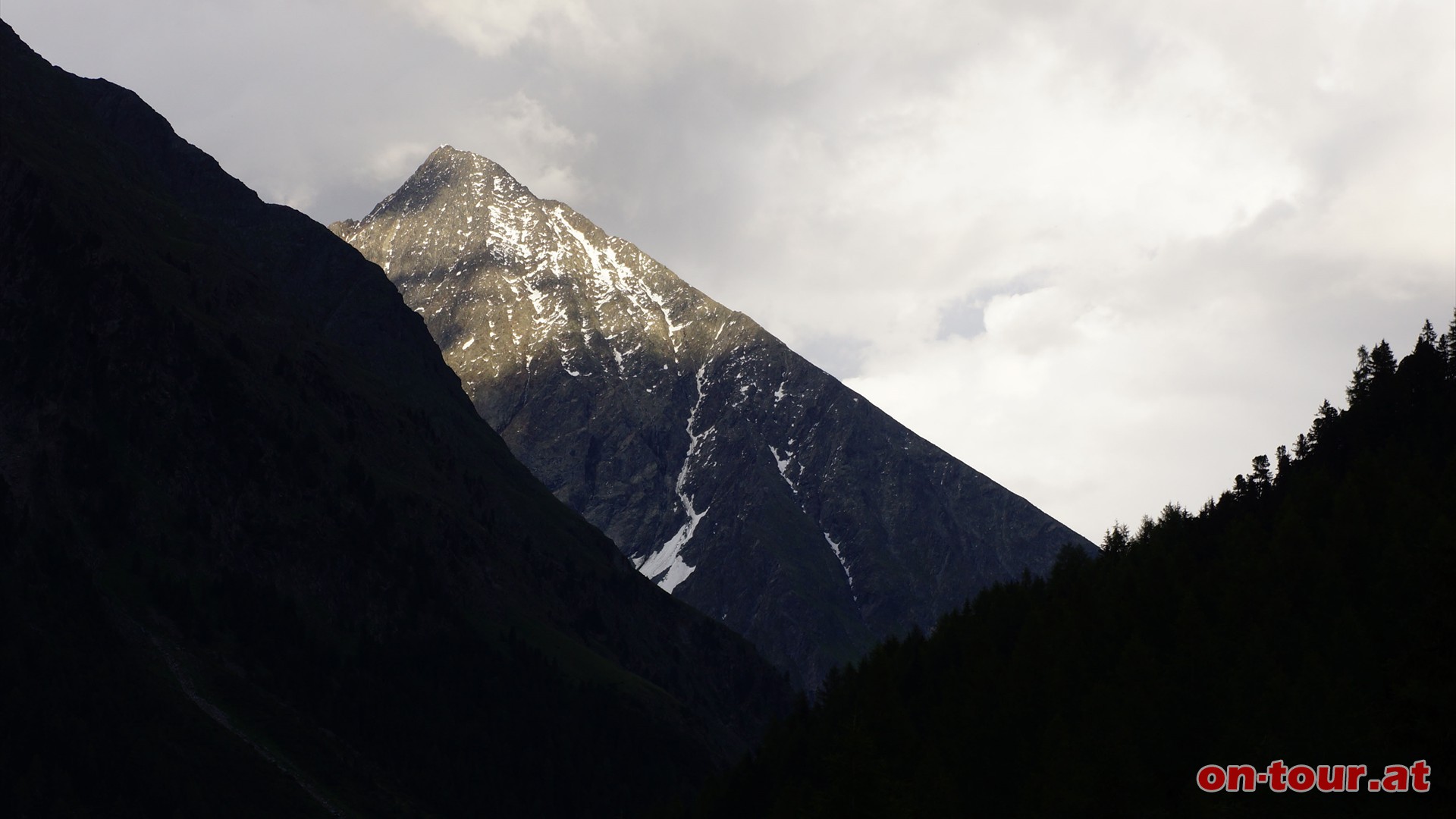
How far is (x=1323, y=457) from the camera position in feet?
536

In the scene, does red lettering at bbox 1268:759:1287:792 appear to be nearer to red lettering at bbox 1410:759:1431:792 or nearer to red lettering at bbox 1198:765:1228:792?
red lettering at bbox 1198:765:1228:792

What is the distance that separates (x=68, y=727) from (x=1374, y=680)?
180 metres

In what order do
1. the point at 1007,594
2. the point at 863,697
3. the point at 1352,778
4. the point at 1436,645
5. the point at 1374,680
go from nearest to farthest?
1. the point at 1436,645
2. the point at 1352,778
3. the point at 1374,680
4. the point at 863,697
5. the point at 1007,594

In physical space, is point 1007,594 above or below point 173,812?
above

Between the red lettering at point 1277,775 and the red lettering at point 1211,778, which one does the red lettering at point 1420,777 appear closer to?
the red lettering at point 1277,775

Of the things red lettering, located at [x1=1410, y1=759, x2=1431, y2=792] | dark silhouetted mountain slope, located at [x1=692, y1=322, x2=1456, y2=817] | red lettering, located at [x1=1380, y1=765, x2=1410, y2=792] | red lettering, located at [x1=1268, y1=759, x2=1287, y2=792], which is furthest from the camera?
red lettering, located at [x1=1268, y1=759, x2=1287, y2=792]

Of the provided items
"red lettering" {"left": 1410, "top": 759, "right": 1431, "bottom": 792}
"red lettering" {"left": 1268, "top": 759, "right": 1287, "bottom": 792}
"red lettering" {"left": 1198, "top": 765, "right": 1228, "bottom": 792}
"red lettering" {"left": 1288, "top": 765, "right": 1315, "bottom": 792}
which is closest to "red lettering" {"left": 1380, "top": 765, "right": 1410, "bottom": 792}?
"red lettering" {"left": 1410, "top": 759, "right": 1431, "bottom": 792}

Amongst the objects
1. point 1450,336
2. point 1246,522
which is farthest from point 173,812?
point 1450,336

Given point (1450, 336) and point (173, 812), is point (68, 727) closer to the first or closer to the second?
point (173, 812)

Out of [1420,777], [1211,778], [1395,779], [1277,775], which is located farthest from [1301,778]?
[1420,777]

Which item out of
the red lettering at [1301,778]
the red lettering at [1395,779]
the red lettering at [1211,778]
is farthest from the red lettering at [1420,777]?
the red lettering at [1211,778]

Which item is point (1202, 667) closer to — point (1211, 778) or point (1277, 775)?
point (1211, 778)

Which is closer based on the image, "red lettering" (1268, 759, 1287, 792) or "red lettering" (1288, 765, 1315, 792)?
"red lettering" (1288, 765, 1315, 792)

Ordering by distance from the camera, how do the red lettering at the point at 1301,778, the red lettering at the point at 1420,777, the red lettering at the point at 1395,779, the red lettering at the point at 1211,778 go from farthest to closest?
the red lettering at the point at 1211,778
the red lettering at the point at 1301,778
the red lettering at the point at 1395,779
the red lettering at the point at 1420,777
